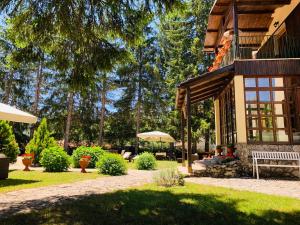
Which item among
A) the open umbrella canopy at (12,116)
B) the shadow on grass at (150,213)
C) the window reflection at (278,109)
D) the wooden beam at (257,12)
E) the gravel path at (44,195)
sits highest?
the wooden beam at (257,12)

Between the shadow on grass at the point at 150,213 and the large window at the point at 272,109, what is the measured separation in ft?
18.4

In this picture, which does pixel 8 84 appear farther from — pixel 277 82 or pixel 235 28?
pixel 277 82

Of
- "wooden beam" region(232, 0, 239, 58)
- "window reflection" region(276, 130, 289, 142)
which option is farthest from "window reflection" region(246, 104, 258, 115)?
"wooden beam" region(232, 0, 239, 58)

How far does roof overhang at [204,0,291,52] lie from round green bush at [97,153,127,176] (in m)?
8.12

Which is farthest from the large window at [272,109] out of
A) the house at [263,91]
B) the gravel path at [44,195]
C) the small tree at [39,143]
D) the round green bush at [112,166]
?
the small tree at [39,143]

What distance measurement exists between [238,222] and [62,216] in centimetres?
289

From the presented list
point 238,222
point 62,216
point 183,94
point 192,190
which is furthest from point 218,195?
point 183,94

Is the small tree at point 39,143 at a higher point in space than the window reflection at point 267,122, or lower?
lower

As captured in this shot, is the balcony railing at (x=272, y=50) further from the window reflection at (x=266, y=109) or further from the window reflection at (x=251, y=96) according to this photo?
the window reflection at (x=266, y=109)

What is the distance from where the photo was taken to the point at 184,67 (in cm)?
2948

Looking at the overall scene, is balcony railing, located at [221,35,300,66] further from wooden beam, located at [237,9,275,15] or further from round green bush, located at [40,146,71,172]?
round green bush, located at [40,146,71,172]

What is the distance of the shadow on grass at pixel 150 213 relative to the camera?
15.3ft

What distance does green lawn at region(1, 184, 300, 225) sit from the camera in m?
4.68

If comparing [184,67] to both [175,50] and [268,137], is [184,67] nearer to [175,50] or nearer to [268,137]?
[175,50]
